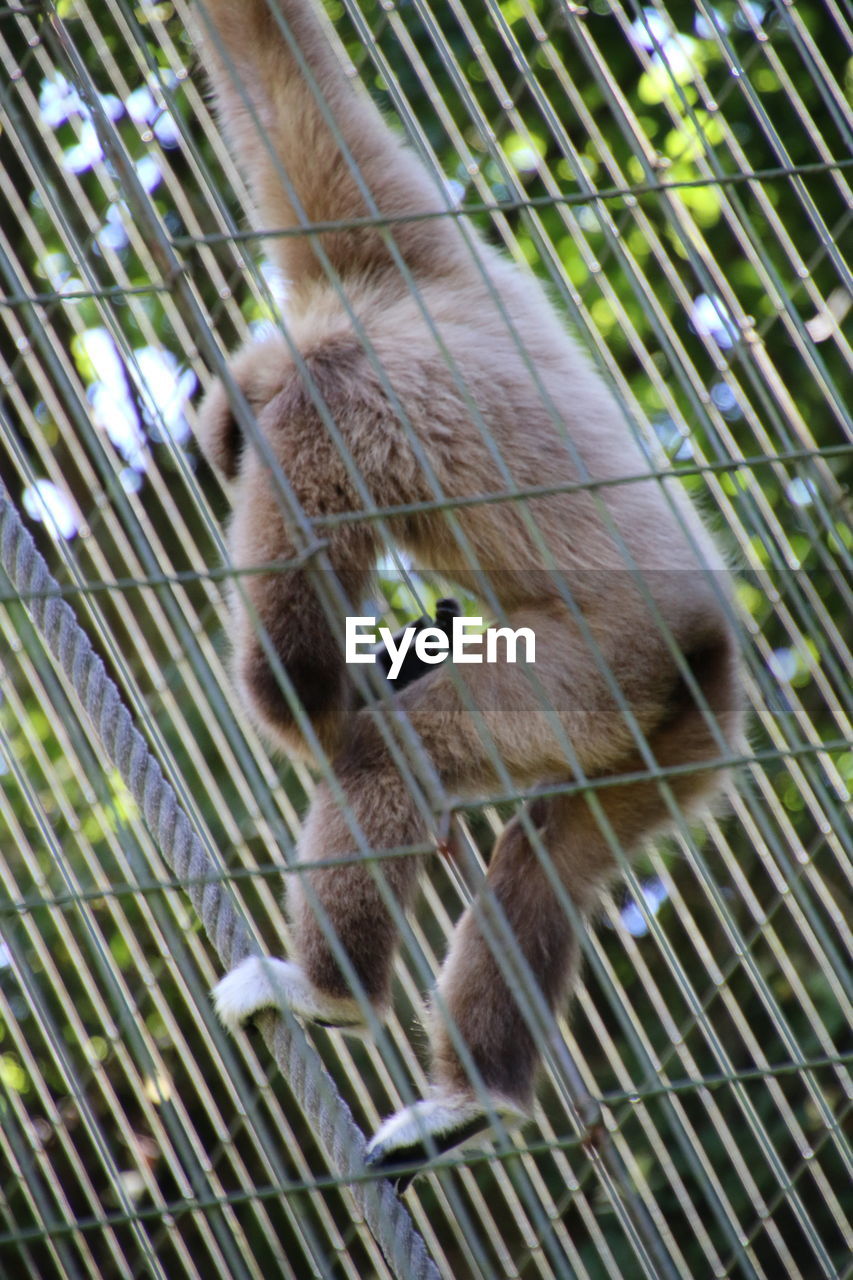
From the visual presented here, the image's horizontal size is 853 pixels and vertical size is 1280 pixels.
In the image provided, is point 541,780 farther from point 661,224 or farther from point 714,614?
point 661,224

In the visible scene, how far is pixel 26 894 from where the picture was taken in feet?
10.5

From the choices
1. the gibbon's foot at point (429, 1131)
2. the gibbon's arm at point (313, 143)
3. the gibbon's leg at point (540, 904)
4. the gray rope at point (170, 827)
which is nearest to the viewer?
the gray rope at point (170, 827)

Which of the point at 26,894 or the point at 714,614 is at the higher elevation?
the point at 26,894

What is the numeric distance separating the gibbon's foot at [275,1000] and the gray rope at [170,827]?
0.03 meters

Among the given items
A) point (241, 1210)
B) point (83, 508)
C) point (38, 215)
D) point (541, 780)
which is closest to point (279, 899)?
point (241, 1210)

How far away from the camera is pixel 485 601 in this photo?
2172 mm

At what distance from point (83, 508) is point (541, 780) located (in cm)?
179

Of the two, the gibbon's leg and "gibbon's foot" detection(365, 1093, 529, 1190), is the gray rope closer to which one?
"gibbon's foot" detection(365, 1093, 529, 1190)

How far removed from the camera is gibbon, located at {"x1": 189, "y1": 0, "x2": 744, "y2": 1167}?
1.98 metres

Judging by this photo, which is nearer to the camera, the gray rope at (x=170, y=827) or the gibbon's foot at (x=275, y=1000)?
the gray rope at (x=170, y=827)

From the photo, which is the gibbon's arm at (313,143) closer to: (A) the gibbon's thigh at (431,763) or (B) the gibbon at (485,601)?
(B) the gibbon at (485,601)
